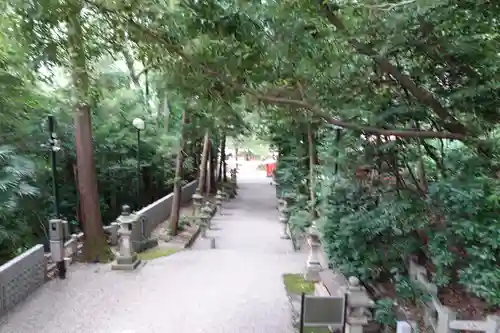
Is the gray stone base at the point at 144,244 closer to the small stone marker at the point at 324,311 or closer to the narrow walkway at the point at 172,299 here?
the narrow walkway at the point at 172,299

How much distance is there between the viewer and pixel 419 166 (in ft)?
19.4

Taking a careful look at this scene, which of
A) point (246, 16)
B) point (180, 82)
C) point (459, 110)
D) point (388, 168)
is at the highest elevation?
point (246, 16)

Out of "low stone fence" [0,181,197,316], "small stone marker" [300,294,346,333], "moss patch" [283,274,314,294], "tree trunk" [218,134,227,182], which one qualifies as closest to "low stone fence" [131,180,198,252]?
"low stone fence" [0,181,197,316]

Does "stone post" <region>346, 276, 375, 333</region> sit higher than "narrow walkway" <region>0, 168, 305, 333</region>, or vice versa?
"stone post" <region>346, 276, 375, 333</region>

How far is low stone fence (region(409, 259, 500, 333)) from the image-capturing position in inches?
151

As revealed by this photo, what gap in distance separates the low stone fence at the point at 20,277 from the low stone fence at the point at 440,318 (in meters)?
5.27

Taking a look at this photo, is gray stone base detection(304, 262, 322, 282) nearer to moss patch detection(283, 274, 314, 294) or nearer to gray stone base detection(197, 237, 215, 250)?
moss patch detection(283, 274, 314, 294)

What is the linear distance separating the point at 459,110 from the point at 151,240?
9.00m

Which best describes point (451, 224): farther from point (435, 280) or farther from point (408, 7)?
point (408, 7)

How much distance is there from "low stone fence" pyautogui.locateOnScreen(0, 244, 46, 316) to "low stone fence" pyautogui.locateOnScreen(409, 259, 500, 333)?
5.27 meters

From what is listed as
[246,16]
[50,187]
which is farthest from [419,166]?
[50,187]

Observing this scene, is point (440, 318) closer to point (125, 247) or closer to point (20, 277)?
point (20, 277)

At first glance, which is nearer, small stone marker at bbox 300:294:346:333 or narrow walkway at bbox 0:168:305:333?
small stone marker at bbox 300:294:346:333

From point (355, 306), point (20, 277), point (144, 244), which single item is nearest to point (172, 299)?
point (20, 277)
